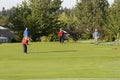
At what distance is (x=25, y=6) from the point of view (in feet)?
290

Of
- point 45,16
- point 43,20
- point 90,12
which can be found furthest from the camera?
point 90,12

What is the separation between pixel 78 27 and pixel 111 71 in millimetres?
118932

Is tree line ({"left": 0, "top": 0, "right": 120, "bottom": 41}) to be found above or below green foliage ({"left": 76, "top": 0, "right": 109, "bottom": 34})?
below

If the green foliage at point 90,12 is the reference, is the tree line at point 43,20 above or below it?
below

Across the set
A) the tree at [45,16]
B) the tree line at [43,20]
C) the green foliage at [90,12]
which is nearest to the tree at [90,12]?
the green foliage at [90,12]

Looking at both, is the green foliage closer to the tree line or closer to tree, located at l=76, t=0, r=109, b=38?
tree, located at l=76, t=0, r=109, b=38

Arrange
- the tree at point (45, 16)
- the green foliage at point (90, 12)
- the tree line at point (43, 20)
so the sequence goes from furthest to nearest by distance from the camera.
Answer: the green foliage at point (90, 12) → the tree at point (45, 16) → the tree line at point (43, 20)

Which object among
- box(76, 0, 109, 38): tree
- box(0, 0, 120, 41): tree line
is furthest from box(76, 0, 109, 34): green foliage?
box(0, 0, 120, 41): tree line

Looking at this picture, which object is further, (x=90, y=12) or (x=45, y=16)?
(x=90, y=12)

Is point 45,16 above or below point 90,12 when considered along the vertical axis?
below

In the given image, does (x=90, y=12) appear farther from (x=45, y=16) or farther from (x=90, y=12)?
(x=45, y=16)

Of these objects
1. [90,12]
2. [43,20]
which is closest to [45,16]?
[43,20]

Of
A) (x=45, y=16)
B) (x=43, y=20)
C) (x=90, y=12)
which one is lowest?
(x=43, y=20)

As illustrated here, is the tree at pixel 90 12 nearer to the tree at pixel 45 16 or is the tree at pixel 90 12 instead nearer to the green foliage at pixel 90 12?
the green foliage at pixel 90 12
